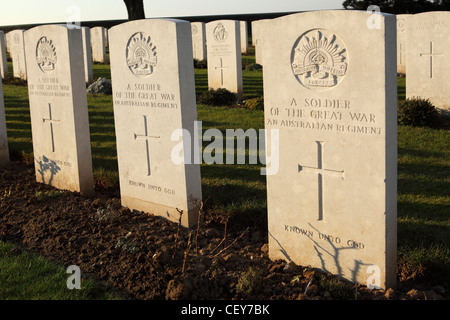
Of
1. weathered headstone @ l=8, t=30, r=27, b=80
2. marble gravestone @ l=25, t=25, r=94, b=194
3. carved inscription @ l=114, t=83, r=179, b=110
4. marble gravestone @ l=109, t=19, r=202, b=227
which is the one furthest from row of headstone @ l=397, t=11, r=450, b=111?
weathered headstone @ l=8, t=30, r=27, b=80

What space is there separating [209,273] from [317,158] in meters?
1.21

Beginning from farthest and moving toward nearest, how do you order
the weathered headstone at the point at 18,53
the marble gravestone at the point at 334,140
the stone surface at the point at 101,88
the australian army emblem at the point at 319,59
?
1. the weathered headstone at the point at 18,53
2. the stone surface at the point at 101,88
3. the australian army emblem at the point at 319,59
4. the marble gravestone at the point at 334,140

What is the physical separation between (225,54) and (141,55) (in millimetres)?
8243

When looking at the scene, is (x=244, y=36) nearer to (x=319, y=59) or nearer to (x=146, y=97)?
(x=146, y=97)

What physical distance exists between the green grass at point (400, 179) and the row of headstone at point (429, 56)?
1.63 metres

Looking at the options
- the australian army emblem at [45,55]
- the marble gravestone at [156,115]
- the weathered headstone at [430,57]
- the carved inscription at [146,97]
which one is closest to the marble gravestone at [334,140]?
the marble gravestone at [156,115]

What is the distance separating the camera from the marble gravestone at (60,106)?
6.29 meters

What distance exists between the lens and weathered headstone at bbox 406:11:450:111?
9789 mm

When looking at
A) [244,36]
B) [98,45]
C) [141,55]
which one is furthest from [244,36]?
[141,55]

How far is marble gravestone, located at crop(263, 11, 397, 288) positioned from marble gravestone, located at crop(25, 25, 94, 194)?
289 centimetres

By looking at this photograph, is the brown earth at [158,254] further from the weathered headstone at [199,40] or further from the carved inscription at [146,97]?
the weathered headstone at [199,40]

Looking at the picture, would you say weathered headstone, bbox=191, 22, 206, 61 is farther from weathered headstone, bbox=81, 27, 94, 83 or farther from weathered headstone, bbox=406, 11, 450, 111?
weathered headstone, bbox=406, 11, 450, 111
